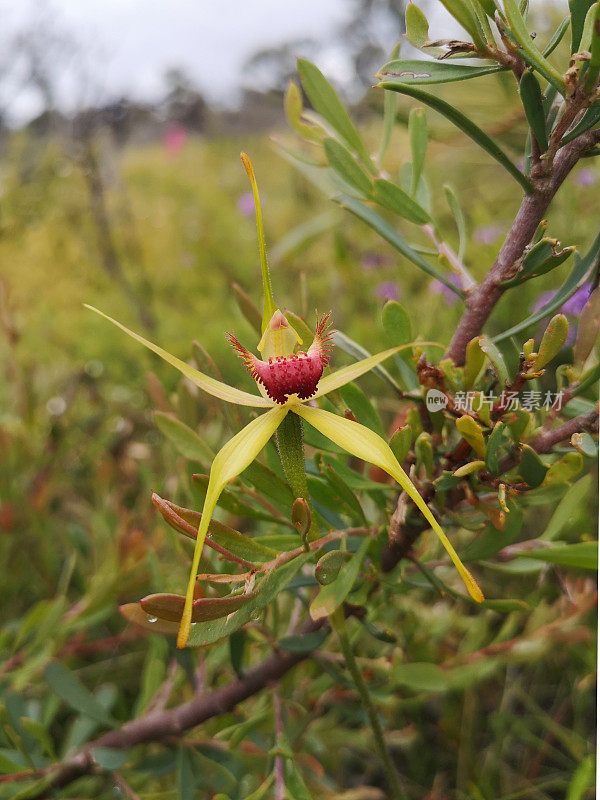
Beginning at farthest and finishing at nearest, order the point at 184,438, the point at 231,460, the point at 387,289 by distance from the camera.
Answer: the point at 387,289, the point at 184,438, the point at 231,460

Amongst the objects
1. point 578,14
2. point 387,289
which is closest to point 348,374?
point 578,14

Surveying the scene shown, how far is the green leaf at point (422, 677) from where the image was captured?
33 centimetres

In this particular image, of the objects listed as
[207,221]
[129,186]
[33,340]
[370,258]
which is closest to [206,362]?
[370,258]

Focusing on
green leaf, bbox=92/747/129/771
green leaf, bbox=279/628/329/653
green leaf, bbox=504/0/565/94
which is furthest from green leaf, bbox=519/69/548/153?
green leaf, bbox=92/747/129/771

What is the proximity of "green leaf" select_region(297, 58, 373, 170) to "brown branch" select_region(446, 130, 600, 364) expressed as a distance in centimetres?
9

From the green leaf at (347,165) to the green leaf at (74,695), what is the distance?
306mm

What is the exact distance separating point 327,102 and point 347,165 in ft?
0.11

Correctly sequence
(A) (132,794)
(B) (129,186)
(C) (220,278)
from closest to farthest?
(A) (132,794) < (C) (220,278) < (B) (129,186)

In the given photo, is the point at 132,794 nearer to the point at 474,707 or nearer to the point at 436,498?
the point at 436,498

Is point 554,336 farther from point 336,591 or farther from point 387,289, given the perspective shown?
point 387,289

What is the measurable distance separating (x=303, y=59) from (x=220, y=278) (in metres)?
1.16

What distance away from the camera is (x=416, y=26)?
0.69ft

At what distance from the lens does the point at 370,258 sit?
1.08 metres

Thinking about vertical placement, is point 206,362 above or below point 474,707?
above
